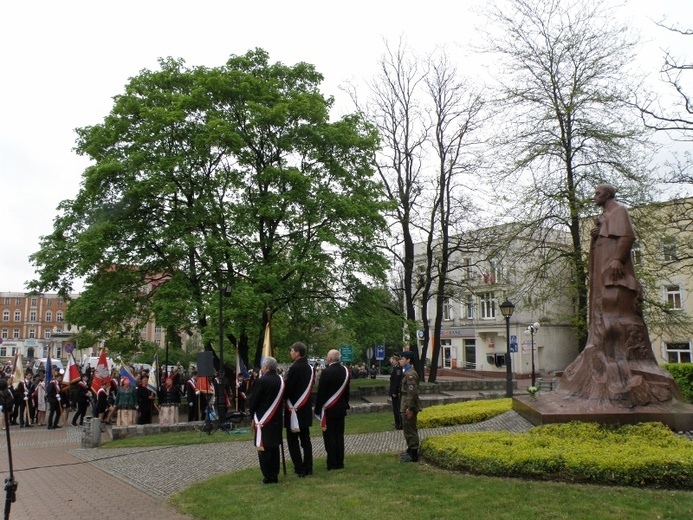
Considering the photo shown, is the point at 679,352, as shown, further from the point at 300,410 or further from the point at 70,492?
the point at 70,492

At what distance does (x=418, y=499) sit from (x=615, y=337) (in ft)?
16.8

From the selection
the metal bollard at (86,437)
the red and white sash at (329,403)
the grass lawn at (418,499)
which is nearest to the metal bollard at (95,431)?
the metal bollard at (86,437)

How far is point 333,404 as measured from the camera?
9.79 meters

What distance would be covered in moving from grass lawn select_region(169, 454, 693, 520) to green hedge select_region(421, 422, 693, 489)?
209 millimetres

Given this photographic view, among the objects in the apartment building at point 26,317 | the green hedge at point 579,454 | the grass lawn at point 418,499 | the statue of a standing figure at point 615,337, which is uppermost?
the apartment building at point 26,317

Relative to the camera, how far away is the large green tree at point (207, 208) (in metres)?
21.4

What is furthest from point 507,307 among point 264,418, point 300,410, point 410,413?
point 264,418

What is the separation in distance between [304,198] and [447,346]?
3748 centimetres

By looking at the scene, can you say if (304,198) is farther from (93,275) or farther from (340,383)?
(340,383)

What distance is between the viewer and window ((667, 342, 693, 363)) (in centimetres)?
3747

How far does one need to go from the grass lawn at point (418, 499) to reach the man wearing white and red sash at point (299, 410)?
287 mm

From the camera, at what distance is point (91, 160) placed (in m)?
24.2

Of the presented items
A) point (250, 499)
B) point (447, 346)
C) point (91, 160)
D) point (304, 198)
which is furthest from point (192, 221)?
point (447, 346)

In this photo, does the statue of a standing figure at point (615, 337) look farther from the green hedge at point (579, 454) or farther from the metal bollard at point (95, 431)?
the metal bollard at point (95, 431)
